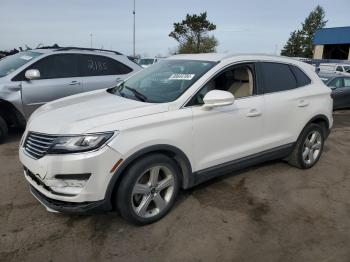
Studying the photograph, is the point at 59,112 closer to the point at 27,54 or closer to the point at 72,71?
the point at 72,71

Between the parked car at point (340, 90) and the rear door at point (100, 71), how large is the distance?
725 cm

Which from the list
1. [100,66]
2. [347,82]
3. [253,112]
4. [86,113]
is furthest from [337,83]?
[86,113]

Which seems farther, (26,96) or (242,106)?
(26,96)

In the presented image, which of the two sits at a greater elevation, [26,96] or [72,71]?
[72,71]

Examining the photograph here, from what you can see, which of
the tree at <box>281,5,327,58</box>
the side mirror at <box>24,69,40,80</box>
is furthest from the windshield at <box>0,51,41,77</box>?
the tree at <box>281,5,327,58</box>

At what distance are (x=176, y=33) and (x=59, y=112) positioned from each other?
161 feet

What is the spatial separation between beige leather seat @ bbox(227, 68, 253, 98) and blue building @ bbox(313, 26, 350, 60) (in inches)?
2008

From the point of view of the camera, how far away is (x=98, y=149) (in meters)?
3.01

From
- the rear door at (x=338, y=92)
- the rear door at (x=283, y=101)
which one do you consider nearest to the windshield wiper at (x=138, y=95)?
the rear door at (x=283, y=101)

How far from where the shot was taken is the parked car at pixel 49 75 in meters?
6.18

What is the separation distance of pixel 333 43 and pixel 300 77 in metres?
51.4

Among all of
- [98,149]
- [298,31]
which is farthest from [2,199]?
[298,31]

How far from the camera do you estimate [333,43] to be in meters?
50.3

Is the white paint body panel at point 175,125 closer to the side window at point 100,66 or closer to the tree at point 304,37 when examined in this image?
the side window at point 100,66
